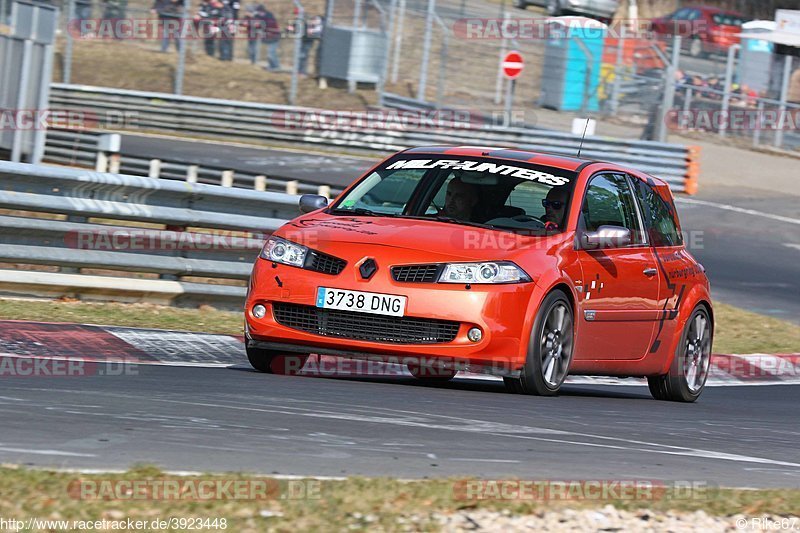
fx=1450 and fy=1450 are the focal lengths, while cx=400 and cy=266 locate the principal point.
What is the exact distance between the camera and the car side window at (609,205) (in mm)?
8867

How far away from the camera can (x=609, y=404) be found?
887 centimetres

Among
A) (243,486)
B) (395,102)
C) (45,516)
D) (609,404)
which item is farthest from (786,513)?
(395,102)

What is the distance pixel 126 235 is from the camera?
35.6 feet

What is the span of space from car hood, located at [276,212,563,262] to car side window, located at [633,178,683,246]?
147cm

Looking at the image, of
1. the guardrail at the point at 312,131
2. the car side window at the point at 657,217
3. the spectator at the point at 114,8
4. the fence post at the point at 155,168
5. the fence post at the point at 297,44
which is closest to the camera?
the car side window at the point at 657,217

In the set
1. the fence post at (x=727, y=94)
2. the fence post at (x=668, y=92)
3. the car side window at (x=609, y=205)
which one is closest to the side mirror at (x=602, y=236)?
the car side window at (x=609, y=205)

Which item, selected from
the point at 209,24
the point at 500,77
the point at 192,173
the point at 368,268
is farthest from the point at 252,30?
the point at 368,268

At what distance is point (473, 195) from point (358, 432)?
303 cm

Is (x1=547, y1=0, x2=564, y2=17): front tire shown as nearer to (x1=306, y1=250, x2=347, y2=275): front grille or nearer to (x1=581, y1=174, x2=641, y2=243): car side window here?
(x1=581, y1=174, x2=641, y2=243): car side window

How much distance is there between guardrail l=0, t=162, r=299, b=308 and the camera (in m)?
10.5

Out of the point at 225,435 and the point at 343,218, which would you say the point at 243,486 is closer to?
the point at 225,435

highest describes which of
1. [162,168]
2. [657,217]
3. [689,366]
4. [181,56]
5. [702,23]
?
[702,23]

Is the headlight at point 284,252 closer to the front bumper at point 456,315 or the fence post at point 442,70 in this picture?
the front bumper at point 456,315

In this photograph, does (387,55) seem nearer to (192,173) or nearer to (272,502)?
(192,173)
